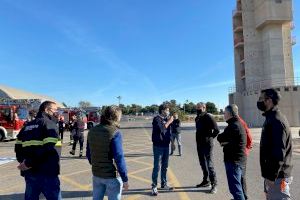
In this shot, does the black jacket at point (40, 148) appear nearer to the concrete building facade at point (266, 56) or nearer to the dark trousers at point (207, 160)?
the dark trousers at point (207, 160)

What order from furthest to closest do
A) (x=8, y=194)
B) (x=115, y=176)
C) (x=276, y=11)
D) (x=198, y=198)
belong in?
(x=276, y=11), (x=8, y=194), (x=198, y=198), (x=115, y=176)

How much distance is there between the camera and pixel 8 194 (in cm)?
805

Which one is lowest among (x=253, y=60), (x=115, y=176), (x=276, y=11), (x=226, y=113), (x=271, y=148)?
(x=115, y=176)

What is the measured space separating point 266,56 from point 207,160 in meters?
43.7

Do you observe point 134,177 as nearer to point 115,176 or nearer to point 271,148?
point 115,176

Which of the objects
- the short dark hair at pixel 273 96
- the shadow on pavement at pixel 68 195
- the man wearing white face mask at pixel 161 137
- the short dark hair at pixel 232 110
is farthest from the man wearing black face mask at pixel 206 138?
the short dark hair at pixel 273 96

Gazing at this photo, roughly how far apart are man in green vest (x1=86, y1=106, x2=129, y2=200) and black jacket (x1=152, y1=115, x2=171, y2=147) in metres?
3.08

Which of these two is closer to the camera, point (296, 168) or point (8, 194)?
point (8, 194)

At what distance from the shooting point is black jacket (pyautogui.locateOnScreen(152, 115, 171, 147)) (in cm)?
791

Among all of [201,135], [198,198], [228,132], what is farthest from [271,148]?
[201,135]

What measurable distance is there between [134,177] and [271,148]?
20.3 ft

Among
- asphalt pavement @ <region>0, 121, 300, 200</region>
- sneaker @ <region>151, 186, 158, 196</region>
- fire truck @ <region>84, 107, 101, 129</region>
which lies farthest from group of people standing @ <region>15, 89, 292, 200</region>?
fire truck @ <region>84, 107, 101, 129</region>

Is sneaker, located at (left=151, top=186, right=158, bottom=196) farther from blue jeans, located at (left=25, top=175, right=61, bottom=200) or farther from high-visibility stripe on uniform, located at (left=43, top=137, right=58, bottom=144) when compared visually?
high-visibility stripe on uniform, located at (left=43, top=137, right=58, bottom=144)

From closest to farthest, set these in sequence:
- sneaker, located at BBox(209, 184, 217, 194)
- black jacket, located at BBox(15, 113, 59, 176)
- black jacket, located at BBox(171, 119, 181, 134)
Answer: black jacket, located at BBox(15, 113, 59, 176)
sneaker, located at BBox(209, 184, 217, 194)
black jacket, located at BBox(171, 119, 181, 134)
